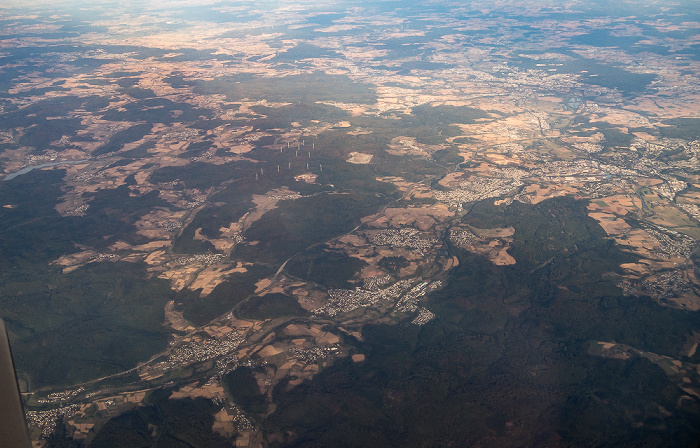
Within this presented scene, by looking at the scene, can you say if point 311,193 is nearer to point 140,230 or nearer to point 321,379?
point 140,230

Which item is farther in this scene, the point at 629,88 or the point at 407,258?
the point at 629,88

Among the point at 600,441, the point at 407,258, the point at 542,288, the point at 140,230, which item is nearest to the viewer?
the point at 600,441

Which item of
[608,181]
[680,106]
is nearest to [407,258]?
[608,181]

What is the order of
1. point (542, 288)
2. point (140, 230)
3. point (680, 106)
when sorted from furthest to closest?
point (680, 106) → point (140, 230) → point (542, 288)

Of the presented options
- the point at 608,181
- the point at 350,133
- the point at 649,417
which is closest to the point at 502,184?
the point at 608,181

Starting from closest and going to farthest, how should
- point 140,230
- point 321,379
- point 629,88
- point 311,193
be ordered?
point 321,379, point 140,230, point 311,193, point 629,88

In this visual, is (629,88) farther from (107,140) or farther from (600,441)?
(107,140)
